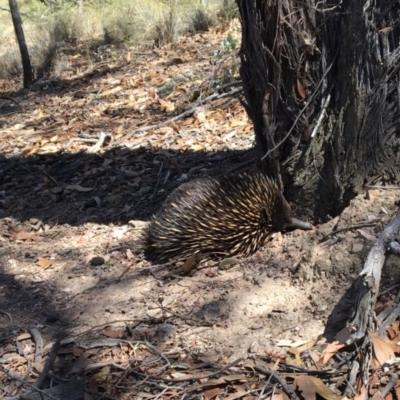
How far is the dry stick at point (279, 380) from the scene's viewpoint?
3.10 metres

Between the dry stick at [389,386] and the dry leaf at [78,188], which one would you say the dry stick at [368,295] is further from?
the dry leaf at [78,188]

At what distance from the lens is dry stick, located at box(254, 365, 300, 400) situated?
3.10 m

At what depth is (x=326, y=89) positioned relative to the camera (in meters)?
4.07

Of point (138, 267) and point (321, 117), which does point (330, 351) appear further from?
point (138, 267)

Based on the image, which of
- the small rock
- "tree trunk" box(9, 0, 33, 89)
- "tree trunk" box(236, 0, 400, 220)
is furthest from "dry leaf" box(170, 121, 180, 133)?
"tree trunk" box(9, 0, 33, 89)

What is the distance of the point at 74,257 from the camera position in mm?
5062

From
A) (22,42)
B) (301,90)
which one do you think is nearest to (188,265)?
(301,90)

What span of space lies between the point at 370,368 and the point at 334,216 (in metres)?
1.41

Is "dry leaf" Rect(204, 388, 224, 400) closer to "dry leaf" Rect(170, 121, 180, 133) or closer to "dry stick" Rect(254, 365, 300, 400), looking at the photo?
"dry stick" Rect(254, 365, 300, 400)

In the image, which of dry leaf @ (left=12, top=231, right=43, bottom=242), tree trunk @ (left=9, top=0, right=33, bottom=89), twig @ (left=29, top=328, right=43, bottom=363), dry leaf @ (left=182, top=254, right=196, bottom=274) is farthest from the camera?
tree trunk @ (left=9, top=0, right=33, bottom=89)

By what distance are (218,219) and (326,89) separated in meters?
1.37

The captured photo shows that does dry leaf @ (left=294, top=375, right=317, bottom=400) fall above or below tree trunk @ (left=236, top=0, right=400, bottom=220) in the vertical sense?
below

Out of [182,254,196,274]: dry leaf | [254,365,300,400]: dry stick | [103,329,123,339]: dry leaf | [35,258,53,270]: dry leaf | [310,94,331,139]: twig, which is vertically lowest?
[35,258,53,270]: dry leaf

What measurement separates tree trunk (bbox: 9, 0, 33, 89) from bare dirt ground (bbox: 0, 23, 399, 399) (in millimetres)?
2657
